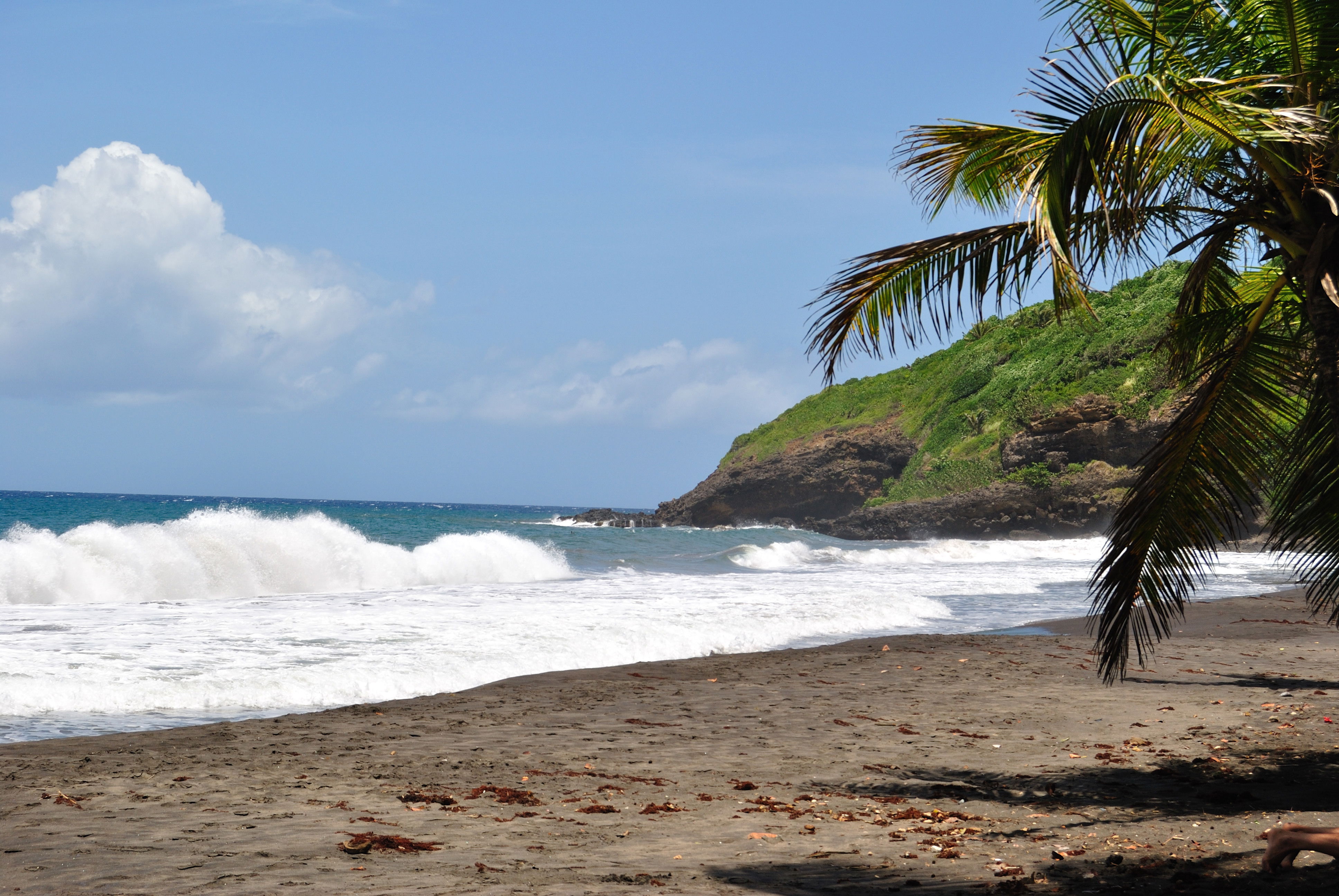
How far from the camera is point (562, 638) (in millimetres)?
12180

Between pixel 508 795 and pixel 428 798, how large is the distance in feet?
1.48

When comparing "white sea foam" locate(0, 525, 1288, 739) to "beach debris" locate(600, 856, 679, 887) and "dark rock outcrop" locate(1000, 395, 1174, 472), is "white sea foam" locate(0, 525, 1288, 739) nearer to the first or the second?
"beach debris" locate(600, 856, 679, 887)

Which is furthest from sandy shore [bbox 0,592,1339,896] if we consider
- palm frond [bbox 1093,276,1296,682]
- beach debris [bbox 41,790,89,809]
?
palm frond [bbox 1093,276,1296,682]

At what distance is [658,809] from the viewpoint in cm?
522

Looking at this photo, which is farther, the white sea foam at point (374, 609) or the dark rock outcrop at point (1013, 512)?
the dark rock outcrop at point (1013, 512)

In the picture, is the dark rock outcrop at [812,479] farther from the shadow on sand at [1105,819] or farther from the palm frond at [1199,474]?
the palm frond at [1199,474]

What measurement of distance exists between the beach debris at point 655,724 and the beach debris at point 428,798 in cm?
242

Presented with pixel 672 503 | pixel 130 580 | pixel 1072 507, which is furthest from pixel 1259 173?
pixel 672 503

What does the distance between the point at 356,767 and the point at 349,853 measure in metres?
1.94

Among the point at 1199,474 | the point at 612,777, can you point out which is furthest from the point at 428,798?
the point at 1199,474

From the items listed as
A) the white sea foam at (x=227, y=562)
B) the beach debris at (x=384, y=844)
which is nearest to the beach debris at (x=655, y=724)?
the beach debris at (x=384, y=844)

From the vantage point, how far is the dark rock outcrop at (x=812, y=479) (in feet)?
207

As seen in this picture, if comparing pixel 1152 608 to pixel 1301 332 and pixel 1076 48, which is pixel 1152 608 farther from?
pixel 1076 48

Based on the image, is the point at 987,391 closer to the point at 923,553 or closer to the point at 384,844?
the point at 923,553
